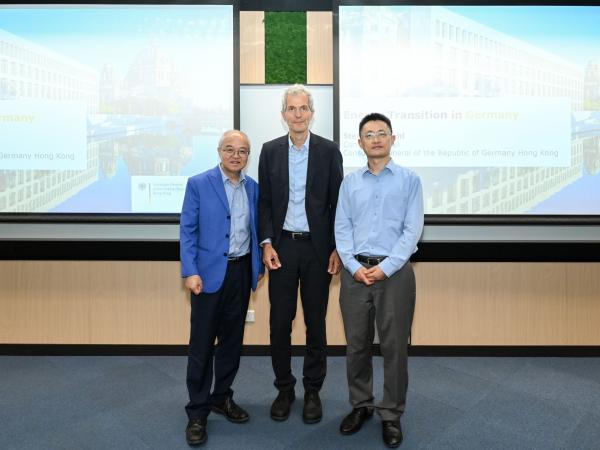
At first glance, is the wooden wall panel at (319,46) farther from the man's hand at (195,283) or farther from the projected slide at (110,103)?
the man's hand at (195,283)

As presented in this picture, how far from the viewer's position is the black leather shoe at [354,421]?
208 centimetres

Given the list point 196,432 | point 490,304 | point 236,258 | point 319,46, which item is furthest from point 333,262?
point 319,46

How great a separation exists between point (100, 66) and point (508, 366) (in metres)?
3.63

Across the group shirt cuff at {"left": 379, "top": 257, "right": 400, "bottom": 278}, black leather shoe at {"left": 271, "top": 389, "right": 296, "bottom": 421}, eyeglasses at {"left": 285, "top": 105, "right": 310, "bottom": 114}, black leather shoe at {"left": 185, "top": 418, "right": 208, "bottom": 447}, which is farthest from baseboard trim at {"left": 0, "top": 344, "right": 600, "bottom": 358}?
eyeglasses at {"left": 285, "top": 105, "right": 310, "bottom": 114}

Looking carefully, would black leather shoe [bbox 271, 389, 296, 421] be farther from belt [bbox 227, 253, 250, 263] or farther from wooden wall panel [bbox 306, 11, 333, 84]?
wooden wall panel [bbox 306, 11, 333, 84]

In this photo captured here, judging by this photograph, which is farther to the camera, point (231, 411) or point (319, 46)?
point (319, 46)

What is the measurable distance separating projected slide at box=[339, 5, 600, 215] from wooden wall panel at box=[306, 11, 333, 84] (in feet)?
0.42

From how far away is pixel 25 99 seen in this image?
303 cm

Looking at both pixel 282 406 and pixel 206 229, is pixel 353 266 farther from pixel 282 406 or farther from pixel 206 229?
pixel 282 406

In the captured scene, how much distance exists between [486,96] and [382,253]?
1768 millimetres

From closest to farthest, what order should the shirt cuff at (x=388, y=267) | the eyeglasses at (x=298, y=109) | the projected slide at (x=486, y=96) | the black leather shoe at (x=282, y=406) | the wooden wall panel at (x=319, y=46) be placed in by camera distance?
the shirt cuff at (x=388, y=267)
the eyeglasses at (x=298, y=109)
the black leather shoe at (x=282, y=406)
the projected slide at (x=486, y=96)
the wooden wall panel at (x=319, y=46)

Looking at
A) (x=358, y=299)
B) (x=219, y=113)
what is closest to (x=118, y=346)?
(x=219, y=113)

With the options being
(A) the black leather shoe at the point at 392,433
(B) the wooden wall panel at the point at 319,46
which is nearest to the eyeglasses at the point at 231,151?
(B) the wooden wall panel at the point at 319,46

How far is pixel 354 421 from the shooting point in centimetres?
209
